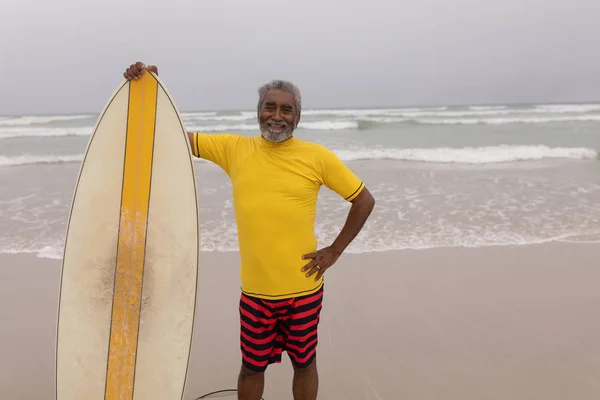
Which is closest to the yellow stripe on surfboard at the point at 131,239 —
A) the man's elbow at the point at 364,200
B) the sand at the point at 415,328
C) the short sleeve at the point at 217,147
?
the short sleeve at the point at 217,147

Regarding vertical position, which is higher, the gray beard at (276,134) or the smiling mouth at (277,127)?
the smiling mouth at (277,127)

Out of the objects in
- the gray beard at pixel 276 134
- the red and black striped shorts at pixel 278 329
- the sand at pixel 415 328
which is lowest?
the sand at pixel 415 328

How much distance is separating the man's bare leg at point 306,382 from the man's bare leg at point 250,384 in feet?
0.52

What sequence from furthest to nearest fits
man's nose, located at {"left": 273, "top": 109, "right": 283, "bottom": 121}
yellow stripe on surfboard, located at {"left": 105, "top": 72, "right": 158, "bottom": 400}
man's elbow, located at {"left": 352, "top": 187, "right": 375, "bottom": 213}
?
yellow stripe on surfboard, located at {"left": 105, "top": 72, "right": 158, "bottom": 400}
man's elbow, located at {"left": 352, "top": 187, "right": 375, "bottom": 213}
man's nose, located at {"left": 273, "top": 109, "right": 283, "bottom": 121}

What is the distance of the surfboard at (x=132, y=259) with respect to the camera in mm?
1989

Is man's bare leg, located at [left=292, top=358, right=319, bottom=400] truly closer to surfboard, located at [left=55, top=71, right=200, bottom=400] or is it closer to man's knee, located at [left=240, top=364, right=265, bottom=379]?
man's knee, located at [left=240, top=364, right=265, bottom=379]

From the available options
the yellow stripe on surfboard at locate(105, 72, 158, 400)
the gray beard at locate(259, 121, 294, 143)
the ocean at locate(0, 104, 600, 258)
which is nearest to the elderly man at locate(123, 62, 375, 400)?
the gray beard at locate(259, 121, 294, 143)

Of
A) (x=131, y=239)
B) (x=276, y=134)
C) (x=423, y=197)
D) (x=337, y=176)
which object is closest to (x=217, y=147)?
(x=276, y=134)

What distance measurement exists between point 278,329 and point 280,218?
1.68 ft

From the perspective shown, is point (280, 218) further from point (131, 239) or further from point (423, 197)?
point (423, 197)

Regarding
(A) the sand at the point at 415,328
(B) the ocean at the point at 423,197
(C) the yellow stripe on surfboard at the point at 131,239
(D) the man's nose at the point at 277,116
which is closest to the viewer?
(D) the man's nose at the point at 277,116

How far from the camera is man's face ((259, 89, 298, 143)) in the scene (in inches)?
65.6

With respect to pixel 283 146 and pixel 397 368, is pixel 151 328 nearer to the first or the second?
pixel 283 146

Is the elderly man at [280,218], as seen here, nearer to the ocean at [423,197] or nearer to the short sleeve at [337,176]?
the short sleeve at [337,176]
